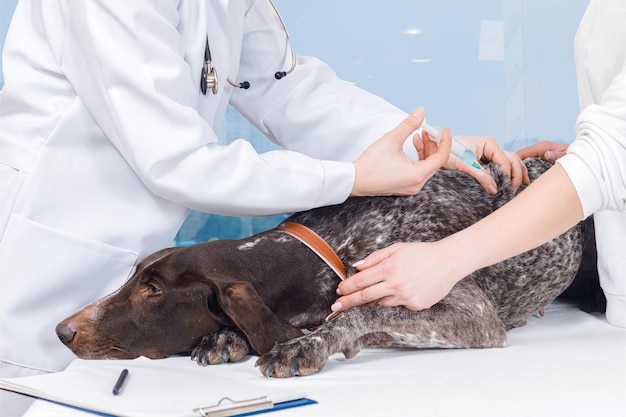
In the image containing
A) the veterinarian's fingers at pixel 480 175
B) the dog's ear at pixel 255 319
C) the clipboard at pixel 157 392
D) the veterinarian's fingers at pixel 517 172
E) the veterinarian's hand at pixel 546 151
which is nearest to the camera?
the clipboard at pixel 157 392

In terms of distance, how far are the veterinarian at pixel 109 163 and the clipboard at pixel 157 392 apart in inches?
11.3

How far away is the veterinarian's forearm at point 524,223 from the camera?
5.32ft

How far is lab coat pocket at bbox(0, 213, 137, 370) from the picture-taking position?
68.8 inches

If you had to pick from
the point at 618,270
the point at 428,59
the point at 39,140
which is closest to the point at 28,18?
the point at 39,140

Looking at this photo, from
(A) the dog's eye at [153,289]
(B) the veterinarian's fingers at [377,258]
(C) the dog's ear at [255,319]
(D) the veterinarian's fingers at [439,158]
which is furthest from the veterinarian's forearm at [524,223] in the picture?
(A) the dog's eye at [153,289]

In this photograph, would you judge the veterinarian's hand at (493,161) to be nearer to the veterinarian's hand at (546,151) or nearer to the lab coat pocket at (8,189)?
the veterinarian's hand at (546,151)

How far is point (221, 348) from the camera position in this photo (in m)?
1.69

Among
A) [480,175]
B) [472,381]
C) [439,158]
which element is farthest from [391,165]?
[472,381]

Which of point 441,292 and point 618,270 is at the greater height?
→ point 441,292

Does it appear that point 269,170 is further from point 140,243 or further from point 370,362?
point 370,362

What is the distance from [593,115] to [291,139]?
95 centimetres

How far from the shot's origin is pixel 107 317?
170 cm

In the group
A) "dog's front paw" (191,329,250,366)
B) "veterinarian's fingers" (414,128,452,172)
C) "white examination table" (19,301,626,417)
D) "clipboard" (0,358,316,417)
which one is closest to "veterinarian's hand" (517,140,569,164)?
"veterinarian's fingers" (414,128,452,172)

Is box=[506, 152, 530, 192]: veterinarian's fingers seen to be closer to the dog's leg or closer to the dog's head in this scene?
the dog's leg
